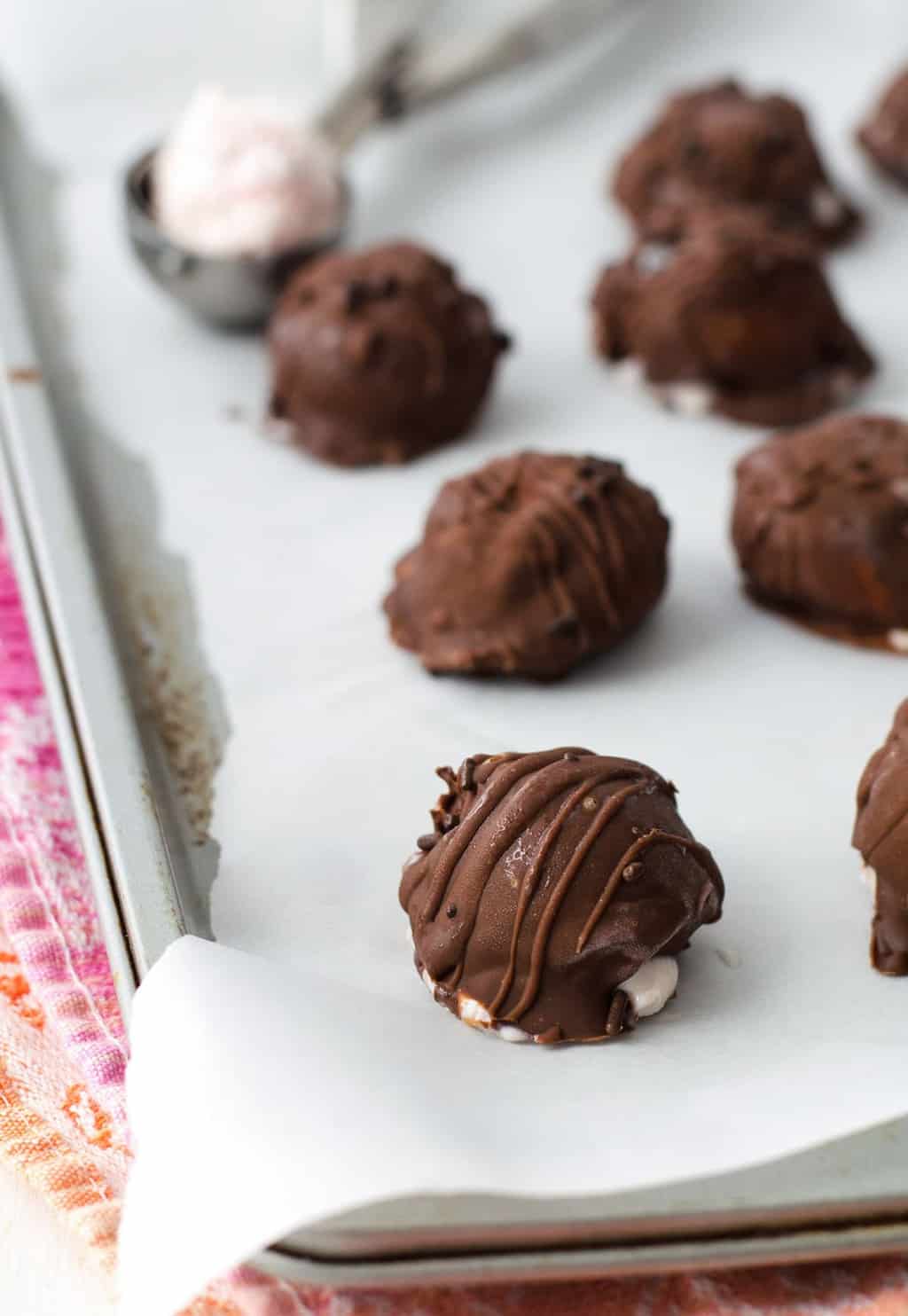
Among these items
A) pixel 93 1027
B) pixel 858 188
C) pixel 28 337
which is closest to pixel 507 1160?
pixel 93 1027

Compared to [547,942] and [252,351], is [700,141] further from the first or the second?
[547,942]

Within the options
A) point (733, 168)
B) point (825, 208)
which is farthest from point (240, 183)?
point (825, 208)

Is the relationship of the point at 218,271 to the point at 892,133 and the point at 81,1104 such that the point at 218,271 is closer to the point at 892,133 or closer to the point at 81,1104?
the point at 892,133

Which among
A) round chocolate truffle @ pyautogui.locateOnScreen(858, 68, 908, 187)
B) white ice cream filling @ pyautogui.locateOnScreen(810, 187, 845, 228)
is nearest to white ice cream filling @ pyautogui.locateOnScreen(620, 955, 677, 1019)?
white ice cream filling @ pyautogui.locateOnScreen(810, 187, 845, 228)

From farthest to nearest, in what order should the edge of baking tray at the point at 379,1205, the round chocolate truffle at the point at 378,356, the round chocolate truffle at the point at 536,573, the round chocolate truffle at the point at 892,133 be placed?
1. the round chocolate truffle at the point at 892,133
2. the round chocolate truffle at the point at 378,356
3. the round chocolate truffle at the point at 536,573
4. the edge of baking tray at the point at 379,1205

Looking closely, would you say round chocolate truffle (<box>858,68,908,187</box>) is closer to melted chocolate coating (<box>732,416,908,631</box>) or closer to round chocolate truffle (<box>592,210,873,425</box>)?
round chocolate truffle (<box>592,210,873,425</box>)

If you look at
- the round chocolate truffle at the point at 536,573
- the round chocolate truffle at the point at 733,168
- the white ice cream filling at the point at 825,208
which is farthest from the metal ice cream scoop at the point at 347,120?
the round chocolate truffle at the point at 536,573

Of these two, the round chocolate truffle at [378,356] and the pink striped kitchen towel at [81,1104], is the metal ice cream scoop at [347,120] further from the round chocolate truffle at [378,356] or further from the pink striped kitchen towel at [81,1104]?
→ the pink striped kitchen towel at [81,1104]
